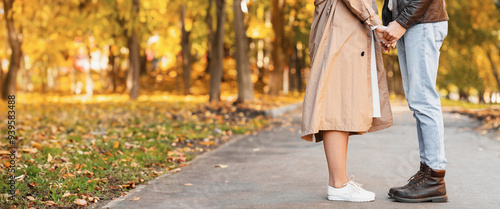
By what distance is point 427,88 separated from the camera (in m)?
4.78

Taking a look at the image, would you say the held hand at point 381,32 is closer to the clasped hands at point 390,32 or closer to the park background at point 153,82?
the clasped hands at point 390,32

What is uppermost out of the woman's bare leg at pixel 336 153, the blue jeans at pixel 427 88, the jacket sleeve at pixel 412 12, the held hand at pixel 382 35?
the jacket sleeve at pixel 412 12

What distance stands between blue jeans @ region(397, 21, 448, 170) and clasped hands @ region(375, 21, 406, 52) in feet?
0.54

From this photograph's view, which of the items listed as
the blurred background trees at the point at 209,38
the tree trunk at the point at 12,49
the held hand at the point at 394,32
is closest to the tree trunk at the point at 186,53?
the blurred background trees at the point at 209,38

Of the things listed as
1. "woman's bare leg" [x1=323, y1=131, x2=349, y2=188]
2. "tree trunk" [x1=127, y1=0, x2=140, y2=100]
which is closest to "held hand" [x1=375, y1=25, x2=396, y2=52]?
"woman's bare leg" [x1=323, y1=131, x2=349, y2=188]

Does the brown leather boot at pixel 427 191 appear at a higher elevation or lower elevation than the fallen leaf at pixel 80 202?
higher

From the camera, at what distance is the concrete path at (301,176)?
492 cm

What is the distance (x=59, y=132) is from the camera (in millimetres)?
10711

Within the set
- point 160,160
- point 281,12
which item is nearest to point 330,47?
point 160,160

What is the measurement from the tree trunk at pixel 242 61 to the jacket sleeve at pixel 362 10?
1456 centimetres

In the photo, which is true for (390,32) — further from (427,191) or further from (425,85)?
(427,191)

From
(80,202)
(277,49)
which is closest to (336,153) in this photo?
(80,202)

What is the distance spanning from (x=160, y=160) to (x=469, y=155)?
378 cm

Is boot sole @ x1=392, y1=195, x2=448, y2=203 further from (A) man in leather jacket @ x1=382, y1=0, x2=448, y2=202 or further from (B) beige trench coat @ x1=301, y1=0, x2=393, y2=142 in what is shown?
(B) beige trench coat @ x1=301, y1=0, x2=393, y2=142
